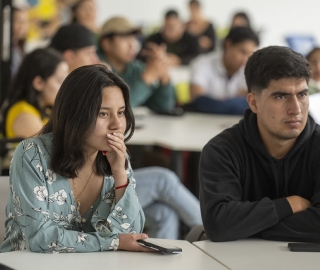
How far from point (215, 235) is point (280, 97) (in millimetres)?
531

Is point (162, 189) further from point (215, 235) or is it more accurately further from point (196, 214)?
point (215, 235)

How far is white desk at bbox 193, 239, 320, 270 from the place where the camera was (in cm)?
208

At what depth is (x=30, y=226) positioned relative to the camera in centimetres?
212

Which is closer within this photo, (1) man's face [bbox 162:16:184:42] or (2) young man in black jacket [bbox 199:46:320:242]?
(2) young man in black jacket [bbox 199:46:320:242]

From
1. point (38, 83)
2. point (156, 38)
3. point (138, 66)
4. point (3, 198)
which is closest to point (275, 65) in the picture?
point (3, 198)

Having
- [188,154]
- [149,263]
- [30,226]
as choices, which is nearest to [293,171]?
[149,263]

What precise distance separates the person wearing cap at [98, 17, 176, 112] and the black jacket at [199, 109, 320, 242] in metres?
2.50

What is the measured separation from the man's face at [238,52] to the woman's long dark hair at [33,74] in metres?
2.02

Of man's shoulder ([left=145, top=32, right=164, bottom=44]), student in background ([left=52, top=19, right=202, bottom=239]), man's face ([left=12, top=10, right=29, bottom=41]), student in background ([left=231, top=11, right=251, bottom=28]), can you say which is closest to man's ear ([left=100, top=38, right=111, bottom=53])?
student in background ([left=52, top=19, right=202, bottom=239])

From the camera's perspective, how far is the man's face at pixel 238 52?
548 cm

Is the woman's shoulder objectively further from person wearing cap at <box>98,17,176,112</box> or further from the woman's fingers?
person wearing cap at <box>98,17,176,112</box>

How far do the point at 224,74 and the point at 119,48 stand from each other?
86 centimetres

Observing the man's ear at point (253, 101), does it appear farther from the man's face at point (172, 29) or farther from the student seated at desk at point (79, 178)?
the man's face at point (172, 29)

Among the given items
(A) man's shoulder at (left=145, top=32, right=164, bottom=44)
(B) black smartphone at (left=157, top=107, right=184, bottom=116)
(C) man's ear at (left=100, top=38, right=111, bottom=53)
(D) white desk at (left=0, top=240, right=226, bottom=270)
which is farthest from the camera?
(A) man's shoulder at (left=145, top=32, right=164, bottom=44)
